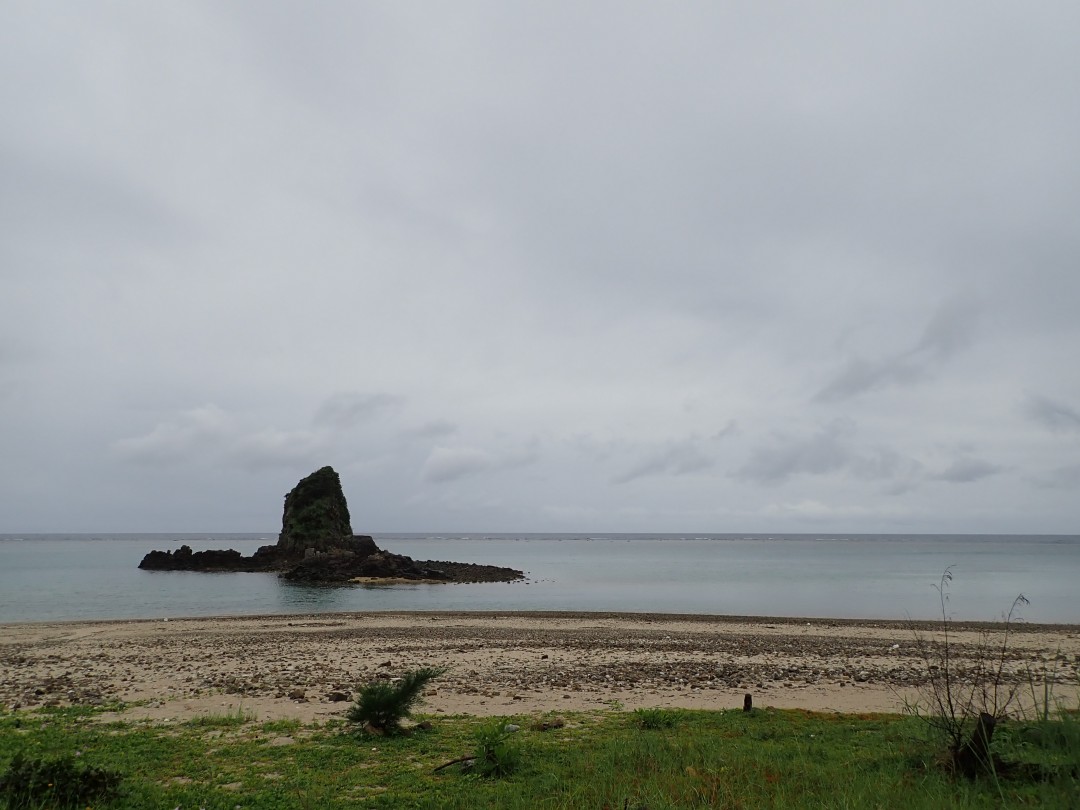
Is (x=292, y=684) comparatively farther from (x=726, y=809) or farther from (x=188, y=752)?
(x=726, y=809)

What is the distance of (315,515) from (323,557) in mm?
16729

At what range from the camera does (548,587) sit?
7419 cm

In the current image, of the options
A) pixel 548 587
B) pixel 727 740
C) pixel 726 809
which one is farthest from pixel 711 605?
pixel 726 809

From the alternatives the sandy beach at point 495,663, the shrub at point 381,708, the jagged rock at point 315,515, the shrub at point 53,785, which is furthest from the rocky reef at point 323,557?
the shrub at point 53,785

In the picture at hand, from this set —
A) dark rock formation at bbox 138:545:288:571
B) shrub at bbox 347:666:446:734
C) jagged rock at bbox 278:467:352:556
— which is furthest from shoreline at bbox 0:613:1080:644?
dark rock formation at bbox 138:545:288:571

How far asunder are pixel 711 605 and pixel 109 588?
59915 millimetres

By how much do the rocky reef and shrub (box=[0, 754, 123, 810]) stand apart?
80258 mm

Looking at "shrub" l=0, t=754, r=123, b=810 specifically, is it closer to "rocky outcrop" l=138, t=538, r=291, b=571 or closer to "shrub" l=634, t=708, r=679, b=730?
"shrub" l=634, t=708, r=679, b=730

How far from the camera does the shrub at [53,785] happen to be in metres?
7.88

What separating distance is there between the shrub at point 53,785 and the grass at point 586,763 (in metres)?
0.36

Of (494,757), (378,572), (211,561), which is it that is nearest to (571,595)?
(378,572)

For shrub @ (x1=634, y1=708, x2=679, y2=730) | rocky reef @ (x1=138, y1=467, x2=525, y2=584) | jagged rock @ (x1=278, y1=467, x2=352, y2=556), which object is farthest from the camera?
jagged rock @ (x1=278, y1=467, x2=352, y2=556)

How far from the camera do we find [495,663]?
23828 millimetres

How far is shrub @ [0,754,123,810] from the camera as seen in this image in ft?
25.8
